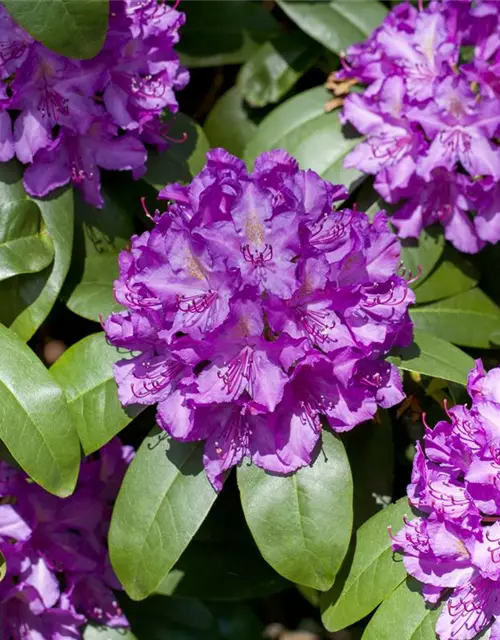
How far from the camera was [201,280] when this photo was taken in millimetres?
1438

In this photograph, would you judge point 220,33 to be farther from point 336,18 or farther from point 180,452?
point 180,452

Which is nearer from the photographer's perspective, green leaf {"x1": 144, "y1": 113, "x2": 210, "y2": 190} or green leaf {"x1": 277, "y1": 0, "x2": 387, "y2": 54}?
green leaf {"x1": 144, "y1": 113, "x2": 210, "y2": 190}

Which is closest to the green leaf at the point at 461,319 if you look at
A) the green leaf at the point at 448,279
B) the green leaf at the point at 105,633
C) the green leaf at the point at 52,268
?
the green leaf at the point at 448,279

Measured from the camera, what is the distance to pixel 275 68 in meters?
2.13

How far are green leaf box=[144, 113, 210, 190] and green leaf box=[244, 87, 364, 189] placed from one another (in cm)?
10

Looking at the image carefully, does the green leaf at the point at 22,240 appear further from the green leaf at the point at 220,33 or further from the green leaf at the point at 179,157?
the green leaf at the point at 220,33

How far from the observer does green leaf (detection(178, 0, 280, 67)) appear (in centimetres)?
218

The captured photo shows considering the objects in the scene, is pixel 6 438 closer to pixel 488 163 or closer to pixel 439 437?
pixel 439 437

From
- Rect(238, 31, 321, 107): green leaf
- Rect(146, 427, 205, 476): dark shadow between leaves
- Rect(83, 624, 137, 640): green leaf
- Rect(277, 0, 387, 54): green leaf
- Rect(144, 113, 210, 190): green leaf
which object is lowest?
Rect(83, 624, 137, 640): green leaf

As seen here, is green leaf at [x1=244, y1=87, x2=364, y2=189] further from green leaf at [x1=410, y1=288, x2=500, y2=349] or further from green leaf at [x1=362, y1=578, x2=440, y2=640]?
green leaf at [x1=362, y1=578, x2=440, y2=640]

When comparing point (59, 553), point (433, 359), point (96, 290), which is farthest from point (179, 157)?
point (59, 553)

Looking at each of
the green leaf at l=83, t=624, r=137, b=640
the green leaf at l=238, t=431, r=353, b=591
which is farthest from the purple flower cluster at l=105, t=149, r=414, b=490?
the green leaf at l=83, t=624, r=137, b=640

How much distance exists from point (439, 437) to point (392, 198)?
1.68ft

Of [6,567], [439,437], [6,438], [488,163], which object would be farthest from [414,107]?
[6,567]
